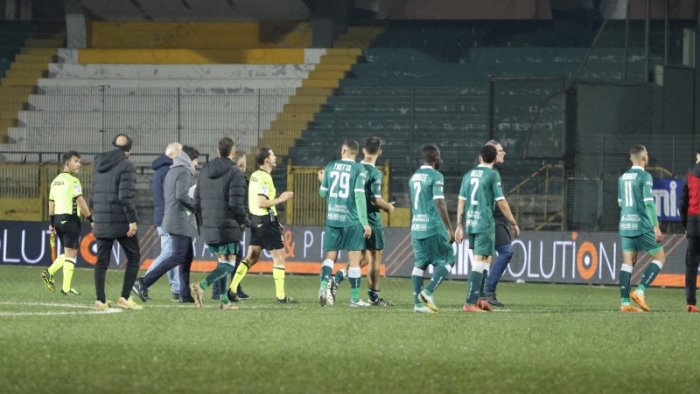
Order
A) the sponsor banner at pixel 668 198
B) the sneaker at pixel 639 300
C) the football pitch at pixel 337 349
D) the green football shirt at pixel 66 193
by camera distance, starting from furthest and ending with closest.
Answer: the sponsor banner at pixel 668 198
the green football shirt at pixel 66 193
the sneaker at pixel 639 300
the football pitch at pixel 337 349

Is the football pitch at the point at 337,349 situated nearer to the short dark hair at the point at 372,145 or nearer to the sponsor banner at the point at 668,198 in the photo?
the short dark hair at the point at 372,145

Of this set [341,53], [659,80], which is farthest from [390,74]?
[659,80]

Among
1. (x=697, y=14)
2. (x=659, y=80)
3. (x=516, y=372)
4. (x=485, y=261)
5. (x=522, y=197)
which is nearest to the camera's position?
(x=516, y=372)

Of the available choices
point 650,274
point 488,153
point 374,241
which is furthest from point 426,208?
point 650,274

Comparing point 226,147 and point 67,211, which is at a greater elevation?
point 226,147

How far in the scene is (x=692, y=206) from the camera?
59.6 ft

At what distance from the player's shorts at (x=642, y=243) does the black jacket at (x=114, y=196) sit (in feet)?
19.9

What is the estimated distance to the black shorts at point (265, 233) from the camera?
1834 cm

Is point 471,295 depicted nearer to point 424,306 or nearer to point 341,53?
point 424,306

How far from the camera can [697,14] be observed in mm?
41031

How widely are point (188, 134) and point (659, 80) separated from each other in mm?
12193

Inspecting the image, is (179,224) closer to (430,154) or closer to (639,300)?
(430,154)

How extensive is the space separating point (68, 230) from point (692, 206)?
8.62 m

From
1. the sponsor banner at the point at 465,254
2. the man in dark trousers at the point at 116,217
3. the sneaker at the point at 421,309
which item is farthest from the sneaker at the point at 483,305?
the sponsor banner at the point at 465,254
